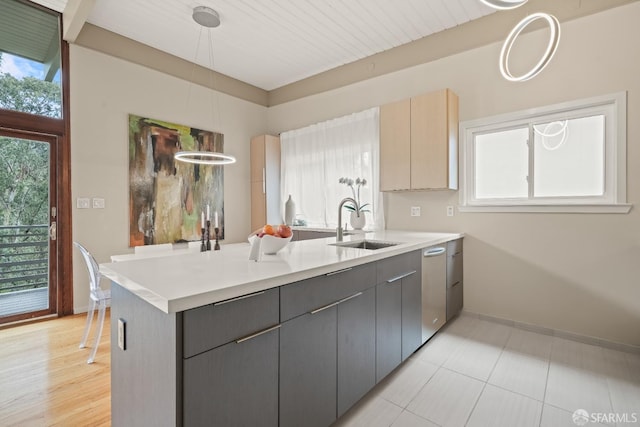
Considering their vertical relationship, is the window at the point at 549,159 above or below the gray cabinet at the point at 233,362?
above

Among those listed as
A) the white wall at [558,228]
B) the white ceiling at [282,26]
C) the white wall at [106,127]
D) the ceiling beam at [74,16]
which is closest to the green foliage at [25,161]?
the white wall at [106,127]

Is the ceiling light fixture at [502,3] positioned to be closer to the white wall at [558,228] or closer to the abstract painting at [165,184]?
the white wall at [558,228]

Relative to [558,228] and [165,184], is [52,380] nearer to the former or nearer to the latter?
[165,184]

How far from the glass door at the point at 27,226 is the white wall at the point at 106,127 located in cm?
21

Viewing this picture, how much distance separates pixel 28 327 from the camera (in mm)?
2891

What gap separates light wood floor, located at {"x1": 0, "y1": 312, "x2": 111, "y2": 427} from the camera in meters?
1.65

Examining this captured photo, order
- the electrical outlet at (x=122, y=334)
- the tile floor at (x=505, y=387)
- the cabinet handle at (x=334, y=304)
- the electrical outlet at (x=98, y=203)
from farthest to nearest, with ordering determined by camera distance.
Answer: the electrical outlet at (x=98, y=203) → the tile floor at (x=505, y=387) → the cabinet handle at (x=334, y=304) → the electrical outlet at (x=122, y=334)

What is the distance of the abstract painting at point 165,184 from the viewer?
3604mm

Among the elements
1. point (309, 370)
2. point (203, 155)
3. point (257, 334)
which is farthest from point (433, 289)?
point (203, 155)

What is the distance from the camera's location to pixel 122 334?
1.25 metres

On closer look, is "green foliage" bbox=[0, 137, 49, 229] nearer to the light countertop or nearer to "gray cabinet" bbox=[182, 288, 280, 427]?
the light countertop

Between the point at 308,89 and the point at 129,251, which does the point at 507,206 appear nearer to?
the point at 308,89

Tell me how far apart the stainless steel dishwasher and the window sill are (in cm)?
66

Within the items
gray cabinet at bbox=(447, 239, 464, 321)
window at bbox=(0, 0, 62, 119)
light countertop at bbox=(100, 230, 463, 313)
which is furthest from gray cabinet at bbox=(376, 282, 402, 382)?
window at bbox=(0, 0, 62, 119)
